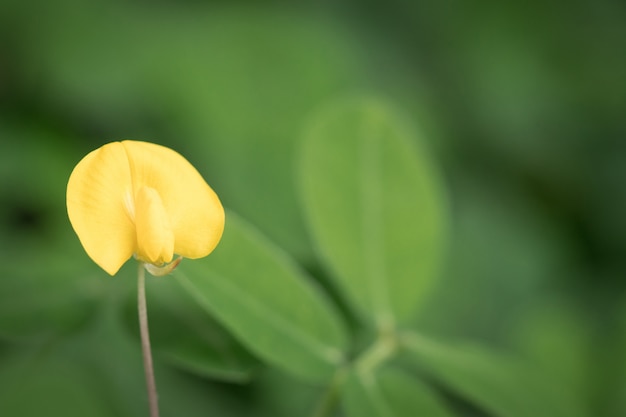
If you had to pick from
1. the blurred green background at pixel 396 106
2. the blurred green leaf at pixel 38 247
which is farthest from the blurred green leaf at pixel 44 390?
the blurred green background at pixel 396 106

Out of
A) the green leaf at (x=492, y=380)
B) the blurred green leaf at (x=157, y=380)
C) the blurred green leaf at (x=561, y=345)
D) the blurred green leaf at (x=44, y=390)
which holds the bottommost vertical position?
the blurred green leaf at (x=44, y=390)

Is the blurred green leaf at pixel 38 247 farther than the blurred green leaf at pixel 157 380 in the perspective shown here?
No

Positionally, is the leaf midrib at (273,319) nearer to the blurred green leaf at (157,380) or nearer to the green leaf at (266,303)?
the green leaf at (266,303)

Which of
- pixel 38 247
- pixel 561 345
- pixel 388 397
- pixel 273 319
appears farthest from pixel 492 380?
pixel 38 247

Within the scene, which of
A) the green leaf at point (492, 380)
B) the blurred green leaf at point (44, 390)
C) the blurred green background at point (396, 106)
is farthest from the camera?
the blurred green background at point (396, 106)

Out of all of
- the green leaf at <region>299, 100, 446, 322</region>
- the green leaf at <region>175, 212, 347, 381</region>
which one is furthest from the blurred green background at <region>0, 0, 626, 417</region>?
the green leaf at <region>175, 212, 347, 381</region>

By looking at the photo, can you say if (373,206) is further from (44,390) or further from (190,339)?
(44,390)

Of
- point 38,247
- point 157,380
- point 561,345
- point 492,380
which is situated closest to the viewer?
point 492,380
